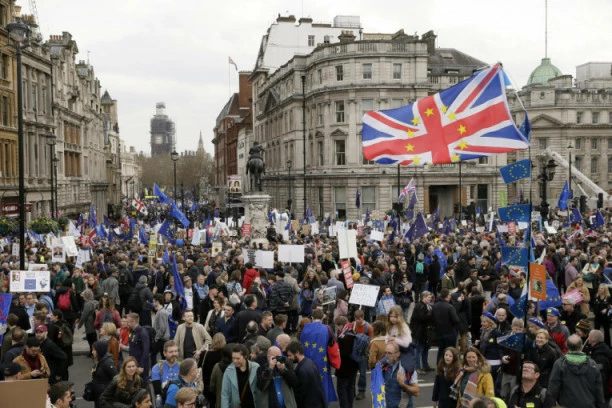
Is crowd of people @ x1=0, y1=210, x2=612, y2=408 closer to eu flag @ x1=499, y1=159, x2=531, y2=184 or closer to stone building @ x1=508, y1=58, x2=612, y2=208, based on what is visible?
eu flag @ x1=499, y1=159, x2=531, y2=184

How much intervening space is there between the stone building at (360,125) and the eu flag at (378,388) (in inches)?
1700

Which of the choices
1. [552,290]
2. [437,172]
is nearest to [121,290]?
[552,290]

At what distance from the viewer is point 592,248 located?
2044cm

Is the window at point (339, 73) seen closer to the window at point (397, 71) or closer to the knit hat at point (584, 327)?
the window at point (397, 71)

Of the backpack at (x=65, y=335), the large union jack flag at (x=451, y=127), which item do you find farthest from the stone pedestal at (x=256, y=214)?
the backpack at (x=65, y=335)

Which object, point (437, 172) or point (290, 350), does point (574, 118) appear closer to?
point (437, 172)

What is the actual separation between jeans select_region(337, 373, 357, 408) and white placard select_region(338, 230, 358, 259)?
749cm

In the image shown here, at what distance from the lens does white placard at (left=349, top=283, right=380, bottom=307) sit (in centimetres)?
1262

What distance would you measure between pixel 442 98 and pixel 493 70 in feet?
4.48

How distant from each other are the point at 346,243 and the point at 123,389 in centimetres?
1072

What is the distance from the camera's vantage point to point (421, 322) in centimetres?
1197

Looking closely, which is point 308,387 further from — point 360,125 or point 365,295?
point 360,125

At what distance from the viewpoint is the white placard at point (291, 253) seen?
18.0 m

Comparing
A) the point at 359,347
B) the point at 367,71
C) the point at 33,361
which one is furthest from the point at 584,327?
the point at 367,71
